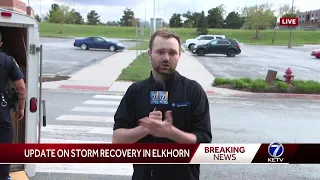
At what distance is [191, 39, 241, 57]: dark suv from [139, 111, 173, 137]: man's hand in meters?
31.4

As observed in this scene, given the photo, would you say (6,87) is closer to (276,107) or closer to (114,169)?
(114,169)

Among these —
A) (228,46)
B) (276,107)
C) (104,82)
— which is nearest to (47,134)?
(276,107)

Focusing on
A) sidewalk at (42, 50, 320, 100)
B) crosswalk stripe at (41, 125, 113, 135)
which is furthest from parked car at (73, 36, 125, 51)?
crosswalk stripe at (41, 125, 113, 135)

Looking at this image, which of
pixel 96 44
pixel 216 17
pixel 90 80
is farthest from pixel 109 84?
pixel 216 17

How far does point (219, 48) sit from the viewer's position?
33531 mm

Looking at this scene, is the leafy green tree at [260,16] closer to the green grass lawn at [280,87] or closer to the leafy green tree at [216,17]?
the leafy green tree at [216,17]

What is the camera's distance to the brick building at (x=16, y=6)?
4.40 meters

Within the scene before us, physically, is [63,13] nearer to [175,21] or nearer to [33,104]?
[175,21]

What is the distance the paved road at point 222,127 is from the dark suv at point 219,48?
2064 cm

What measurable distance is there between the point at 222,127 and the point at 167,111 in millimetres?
6483

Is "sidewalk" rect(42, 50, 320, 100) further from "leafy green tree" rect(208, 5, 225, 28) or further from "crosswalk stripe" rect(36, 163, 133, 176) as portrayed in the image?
"leafy green tree" rect(208, 5, 225, 28)

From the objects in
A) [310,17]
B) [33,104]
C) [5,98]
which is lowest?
[33,104]

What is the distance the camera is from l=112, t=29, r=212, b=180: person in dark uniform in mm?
2271

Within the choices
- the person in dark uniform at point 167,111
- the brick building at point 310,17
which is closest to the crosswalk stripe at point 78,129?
the person in dark uniform at point 167,111
